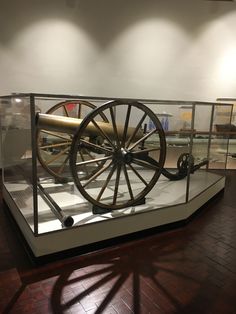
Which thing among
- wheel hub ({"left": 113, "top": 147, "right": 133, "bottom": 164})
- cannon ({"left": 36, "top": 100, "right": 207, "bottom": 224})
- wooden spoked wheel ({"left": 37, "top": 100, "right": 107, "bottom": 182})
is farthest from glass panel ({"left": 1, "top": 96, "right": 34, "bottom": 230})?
wheel hub ({"left": 113, "top": 147, "right": 133, "bottom": 164})

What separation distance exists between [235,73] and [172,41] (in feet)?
4.64

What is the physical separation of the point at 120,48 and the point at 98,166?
10.6ft

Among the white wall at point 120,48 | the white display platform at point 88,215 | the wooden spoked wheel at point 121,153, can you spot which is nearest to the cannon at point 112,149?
the wooden spoked wheel at point 121,153

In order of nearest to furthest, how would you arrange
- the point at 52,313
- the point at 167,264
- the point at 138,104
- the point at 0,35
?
the point at 52,313 < the point at 167,264 < the point at 138,104 < the point at 0,35

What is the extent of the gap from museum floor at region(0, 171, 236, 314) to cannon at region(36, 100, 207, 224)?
1.64 ft

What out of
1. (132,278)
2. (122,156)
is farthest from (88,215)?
(132,278)

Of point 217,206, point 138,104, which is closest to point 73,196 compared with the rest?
point 138,104

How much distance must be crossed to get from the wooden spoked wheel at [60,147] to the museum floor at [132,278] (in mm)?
881

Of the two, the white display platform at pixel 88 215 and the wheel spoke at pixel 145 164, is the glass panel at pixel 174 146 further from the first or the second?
the wheel spoke at pixel 145 164

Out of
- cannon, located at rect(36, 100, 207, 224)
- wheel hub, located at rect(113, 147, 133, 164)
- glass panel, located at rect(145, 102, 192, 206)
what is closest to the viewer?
cannon, located at rect(36, 100, 207, 224)

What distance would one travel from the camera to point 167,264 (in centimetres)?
229

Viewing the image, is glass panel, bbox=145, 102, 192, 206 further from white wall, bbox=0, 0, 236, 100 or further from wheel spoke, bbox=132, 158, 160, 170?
white wall, bbox=0, 0, 236, 100

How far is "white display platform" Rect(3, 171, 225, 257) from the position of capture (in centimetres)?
227

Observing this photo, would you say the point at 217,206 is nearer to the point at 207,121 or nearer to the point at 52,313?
the point at 207,121
